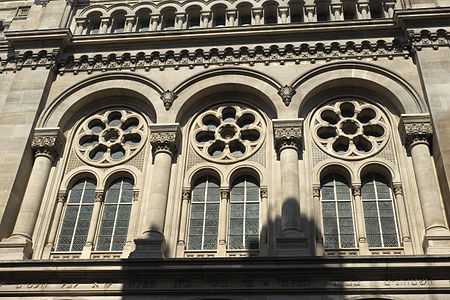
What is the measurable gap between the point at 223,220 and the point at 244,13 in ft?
33.7

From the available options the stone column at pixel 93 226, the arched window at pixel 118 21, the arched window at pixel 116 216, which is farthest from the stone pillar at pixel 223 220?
the arched window at pixel 118 21

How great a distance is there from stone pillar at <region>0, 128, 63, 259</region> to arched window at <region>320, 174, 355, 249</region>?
9518mm

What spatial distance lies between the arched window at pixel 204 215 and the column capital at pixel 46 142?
17.5ft

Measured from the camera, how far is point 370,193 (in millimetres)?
19953

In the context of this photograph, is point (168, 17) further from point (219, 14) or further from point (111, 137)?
point (111, 137)

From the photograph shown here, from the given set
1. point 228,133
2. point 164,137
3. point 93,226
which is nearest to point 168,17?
point 228,133

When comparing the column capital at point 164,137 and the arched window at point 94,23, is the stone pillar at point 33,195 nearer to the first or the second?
the column capital at point 164,137

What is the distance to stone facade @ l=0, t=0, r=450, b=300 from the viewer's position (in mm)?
17062

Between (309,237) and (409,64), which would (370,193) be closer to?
(309,237)

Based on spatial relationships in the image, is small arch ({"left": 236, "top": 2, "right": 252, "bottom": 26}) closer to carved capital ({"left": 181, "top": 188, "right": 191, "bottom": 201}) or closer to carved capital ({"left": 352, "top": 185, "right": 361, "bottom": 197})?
A: carved capital ({"left": 181, "top": 188, "right": 191, "bottom": 201})

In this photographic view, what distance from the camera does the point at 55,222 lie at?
20250 mm

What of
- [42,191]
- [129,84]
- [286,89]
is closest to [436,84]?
[286,89]

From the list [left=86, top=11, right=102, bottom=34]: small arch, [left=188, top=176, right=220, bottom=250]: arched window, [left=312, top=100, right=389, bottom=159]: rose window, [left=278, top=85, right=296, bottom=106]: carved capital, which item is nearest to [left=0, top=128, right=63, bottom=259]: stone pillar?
[left=188, top=176, right=220, bottom=250]: arched window

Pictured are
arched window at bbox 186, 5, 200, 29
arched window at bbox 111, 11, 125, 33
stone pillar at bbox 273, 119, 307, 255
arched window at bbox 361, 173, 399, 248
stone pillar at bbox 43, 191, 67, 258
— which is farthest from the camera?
arched window at bbox 111, 11, 125, 33
